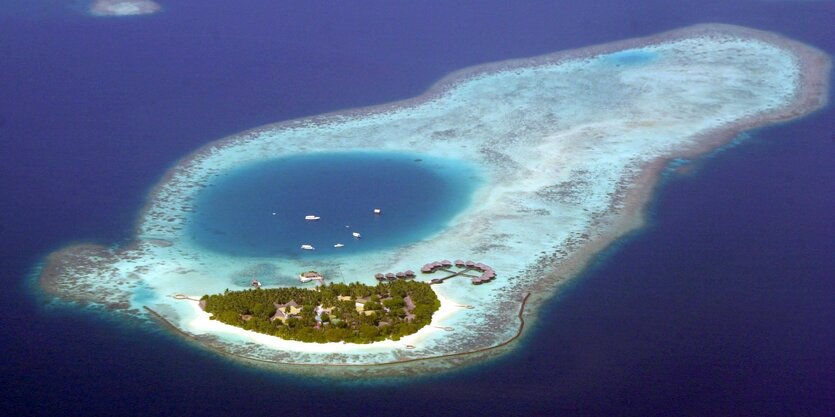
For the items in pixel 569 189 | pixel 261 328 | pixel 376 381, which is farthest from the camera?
pixel 569 189

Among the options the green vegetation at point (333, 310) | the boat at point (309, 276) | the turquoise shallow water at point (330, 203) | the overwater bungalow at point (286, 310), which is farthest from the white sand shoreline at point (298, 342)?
the turquoise shallow water at point (330, 203)

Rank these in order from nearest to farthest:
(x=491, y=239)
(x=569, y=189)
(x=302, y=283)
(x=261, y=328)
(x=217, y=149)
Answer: (x=261, y=328) < (x=302, y=283) < (x=491, y=239) < (x=569, y=189) < (x=217, y=149)

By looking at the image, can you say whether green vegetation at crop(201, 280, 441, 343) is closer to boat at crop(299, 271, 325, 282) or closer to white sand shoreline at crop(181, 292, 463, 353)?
white sand shoreline at crop(181, 292, 463, 353)

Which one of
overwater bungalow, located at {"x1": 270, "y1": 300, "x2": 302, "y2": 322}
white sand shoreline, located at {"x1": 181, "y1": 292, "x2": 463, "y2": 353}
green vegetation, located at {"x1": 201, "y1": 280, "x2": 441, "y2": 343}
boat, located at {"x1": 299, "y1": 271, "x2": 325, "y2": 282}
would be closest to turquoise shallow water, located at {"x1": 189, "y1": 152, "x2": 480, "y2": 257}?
boat, located at {"x1": 299, "y1": 271, "x2": 325, "y2": 282}

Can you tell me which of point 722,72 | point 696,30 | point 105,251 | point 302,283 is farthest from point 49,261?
point 696,30

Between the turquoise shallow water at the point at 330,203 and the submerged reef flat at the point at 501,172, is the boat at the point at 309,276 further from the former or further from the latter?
the turquoise shallow water at the point at 330,203

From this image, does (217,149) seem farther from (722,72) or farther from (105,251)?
(722,72)
